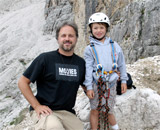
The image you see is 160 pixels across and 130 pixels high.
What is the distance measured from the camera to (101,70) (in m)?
3.04

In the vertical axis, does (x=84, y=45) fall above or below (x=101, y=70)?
below

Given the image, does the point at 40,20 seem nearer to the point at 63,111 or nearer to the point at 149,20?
the point at 149,20

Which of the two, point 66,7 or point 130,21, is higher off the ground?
point 66,7

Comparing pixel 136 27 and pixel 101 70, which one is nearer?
pixel 101 70

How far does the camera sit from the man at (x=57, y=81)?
8.43 feet

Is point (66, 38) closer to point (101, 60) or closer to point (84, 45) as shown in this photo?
point (101, 60)

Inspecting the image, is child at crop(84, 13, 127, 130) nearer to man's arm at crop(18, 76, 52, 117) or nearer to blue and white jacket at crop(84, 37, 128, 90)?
blue and white jacket at crop(84, 37, 128, 90)

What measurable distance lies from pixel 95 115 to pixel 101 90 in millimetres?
637

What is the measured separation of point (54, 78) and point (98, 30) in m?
1.41

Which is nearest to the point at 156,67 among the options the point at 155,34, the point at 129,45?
the point at 155,34

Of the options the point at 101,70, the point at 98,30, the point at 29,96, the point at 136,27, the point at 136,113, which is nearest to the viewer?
the point at 29,96

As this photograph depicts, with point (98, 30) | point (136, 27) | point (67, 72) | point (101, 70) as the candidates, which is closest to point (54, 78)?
point (67, 72)

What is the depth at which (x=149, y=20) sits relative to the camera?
360 inches

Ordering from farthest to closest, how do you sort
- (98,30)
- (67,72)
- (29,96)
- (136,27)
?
(136,27)
(98,30)
(67,72)
(29,96)
